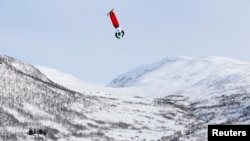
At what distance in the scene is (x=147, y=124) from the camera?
193m

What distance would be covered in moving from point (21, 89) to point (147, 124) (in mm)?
49965

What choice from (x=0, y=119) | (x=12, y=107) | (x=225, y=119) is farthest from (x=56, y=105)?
(x=225, y=119)

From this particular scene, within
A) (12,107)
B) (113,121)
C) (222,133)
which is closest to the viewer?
(222,133)

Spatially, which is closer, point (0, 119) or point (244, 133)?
point (244, 133)

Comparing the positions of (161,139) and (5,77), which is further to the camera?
(5,77)

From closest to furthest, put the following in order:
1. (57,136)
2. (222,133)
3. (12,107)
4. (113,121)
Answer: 1. (222,133)
2. (57,136)
3. (12,107)
4. (113,121)

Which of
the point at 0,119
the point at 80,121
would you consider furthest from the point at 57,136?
the point at 80,121

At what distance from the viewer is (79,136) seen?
152 meters

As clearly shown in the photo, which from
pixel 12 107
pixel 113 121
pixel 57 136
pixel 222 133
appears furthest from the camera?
Result: pixel 113 121

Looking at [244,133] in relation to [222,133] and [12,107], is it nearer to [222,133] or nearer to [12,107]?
[222,133]

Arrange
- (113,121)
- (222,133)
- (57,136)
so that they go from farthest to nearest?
(113,121), (57,136), (222,133)

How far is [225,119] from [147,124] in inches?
1180

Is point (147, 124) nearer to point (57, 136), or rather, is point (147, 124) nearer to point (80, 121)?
point (80, 121)

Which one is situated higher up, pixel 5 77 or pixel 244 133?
pixel 5 77
